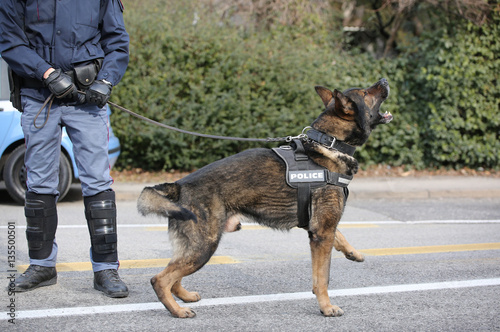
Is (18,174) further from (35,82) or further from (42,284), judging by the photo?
(35,82)

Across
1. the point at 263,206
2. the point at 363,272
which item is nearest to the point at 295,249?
the point at 363,272

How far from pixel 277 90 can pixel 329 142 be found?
6.68 meters

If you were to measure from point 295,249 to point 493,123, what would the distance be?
23.7 feet

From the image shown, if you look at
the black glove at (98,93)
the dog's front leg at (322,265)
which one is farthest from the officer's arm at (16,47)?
the dog's front leg at (322,265)

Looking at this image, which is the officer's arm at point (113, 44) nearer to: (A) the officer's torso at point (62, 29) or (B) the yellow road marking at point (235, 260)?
(A) the officer's torso at point (62, 29)

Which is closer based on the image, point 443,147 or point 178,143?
point 178,143

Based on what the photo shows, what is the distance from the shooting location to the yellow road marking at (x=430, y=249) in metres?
5.46

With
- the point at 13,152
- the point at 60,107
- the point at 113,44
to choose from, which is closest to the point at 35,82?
the point at 60,107

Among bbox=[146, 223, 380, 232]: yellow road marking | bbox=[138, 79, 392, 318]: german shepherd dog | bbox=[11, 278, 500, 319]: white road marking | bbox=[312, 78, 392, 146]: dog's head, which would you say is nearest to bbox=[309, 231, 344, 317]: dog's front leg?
bbox=[138, 79, 392, 318]: german shepherd dog

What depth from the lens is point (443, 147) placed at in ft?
36.6

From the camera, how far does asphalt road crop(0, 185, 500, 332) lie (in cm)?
354

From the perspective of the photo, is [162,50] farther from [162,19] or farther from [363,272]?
[363,272]

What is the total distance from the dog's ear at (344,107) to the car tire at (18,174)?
4926 mm

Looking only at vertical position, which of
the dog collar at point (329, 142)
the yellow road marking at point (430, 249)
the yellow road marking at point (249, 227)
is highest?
the dog collar at point (329, 142)
